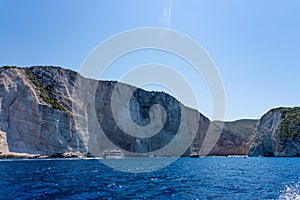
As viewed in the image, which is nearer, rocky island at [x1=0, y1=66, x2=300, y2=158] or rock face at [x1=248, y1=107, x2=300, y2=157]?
rocky island at [x1=0, y1=66, x2=300, y2=158]

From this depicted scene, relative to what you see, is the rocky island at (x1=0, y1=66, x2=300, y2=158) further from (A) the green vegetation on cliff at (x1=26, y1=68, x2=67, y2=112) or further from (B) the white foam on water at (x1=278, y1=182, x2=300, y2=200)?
(B) the white foam on water at (x1=278, y1=182, x2=300, y2=200)

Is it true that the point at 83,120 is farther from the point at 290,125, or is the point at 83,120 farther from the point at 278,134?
the point at 290,125

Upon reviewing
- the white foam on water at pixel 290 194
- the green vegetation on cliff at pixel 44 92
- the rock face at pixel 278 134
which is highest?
the green vegetation on cliff at pixel 44 92

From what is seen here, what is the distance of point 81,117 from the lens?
111 metres

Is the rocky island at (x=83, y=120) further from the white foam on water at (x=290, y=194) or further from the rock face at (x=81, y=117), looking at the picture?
the white foam on water at (x=290, y=194)

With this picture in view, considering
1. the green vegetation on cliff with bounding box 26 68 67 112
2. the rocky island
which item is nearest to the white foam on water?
the rocky island

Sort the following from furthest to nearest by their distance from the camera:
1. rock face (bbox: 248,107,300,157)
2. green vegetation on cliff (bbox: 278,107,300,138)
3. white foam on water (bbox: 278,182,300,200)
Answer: green vegetation on cliff (bbox: 278,107,300,138) < rock face (bbox: 248,107,300,157) < white foam on water (bbox: 278,182,300,200)

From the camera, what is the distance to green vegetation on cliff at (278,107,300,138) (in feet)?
484

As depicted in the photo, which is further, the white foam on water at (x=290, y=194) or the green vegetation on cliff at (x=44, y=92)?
the green vegetation on cliff at (x=44, y=92)

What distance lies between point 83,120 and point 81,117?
1.64 metres

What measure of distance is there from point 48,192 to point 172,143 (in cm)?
13943

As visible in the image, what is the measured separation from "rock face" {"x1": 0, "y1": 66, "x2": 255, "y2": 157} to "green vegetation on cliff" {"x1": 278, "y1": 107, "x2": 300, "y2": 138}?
5330cm

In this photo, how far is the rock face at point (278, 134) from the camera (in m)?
147

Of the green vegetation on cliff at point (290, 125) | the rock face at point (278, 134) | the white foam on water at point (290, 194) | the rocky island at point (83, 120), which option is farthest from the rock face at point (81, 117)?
the white foam on water at point (290, 194)
